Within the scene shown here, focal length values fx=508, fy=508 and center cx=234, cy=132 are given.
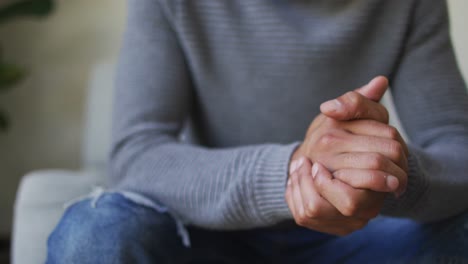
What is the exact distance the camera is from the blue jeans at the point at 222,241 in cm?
55

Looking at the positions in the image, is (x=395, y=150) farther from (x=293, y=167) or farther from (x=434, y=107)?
(x=434, y=107)

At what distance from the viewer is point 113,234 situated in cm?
55

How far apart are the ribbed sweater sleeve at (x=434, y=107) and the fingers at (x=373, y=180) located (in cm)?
12

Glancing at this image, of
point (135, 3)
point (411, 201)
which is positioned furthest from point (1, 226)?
point (411, 201)

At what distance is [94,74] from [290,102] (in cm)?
73

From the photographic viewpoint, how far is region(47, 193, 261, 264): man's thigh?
1.76 feet

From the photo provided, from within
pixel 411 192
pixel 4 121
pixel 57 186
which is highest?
pixel 411 192

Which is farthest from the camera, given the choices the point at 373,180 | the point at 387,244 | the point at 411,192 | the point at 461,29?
the point at 461,29

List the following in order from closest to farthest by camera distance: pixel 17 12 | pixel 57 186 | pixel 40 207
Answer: pixel 40 207 → pixel 57 186 → pixel 17 12

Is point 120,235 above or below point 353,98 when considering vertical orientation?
below

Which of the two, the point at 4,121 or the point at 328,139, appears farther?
the point at 4,121

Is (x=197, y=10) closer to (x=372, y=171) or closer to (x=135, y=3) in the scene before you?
(x=135, y=3)

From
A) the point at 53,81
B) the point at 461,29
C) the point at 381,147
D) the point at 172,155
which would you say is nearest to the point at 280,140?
the point at 172,155

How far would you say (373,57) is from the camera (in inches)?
30.4
